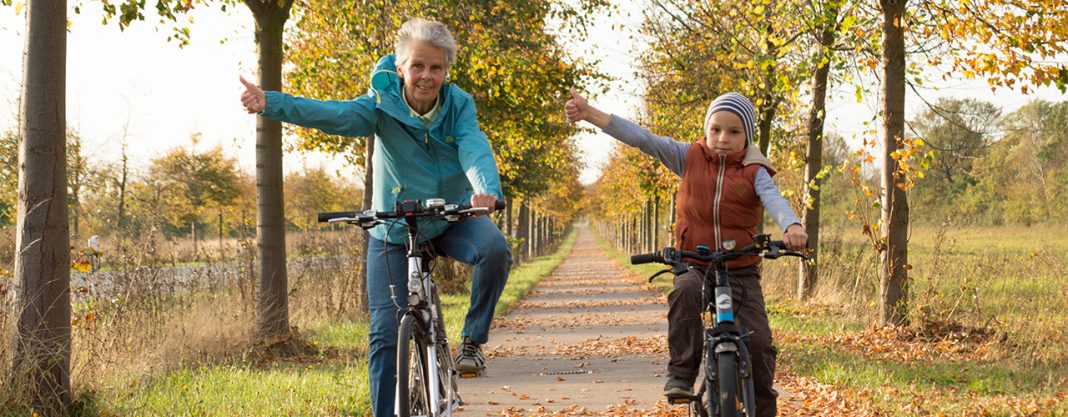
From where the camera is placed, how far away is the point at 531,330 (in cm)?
1381

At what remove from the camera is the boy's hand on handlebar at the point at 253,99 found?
13.5 feet

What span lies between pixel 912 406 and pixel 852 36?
210 inches

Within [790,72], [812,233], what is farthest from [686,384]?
[812,233]

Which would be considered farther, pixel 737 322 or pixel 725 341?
pixel 737 322

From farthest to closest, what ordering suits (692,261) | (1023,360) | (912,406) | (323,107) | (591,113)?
(1023,360) → (912,406) → (591,113) → (692,261) → (323,107)

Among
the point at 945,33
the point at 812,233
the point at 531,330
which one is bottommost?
the point at 531,330

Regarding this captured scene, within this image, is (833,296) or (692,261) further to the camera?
(833,296)

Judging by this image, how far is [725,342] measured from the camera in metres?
4.14

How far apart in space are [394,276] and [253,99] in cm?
105

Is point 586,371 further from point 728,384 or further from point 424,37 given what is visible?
point 424,37

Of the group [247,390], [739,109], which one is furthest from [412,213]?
[247,390]

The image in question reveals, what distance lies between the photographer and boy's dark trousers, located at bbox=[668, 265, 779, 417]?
455 centimetres

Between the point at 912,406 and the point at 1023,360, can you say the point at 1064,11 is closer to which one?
the point at 1023,360

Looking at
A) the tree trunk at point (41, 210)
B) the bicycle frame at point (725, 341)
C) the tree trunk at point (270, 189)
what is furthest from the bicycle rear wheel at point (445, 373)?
the tree trunk at point (270, 189)
